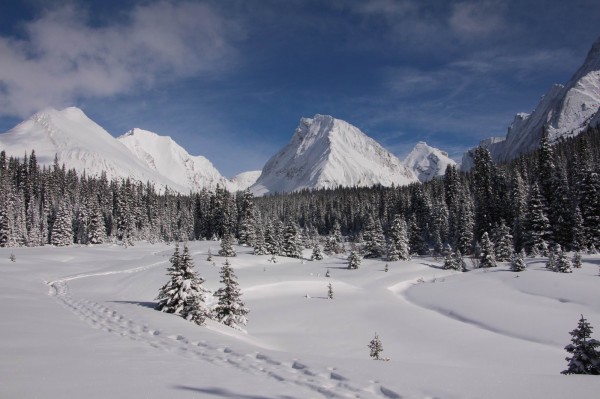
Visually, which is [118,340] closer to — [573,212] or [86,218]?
[573,212]

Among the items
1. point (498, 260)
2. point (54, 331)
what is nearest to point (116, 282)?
point (54, 331)

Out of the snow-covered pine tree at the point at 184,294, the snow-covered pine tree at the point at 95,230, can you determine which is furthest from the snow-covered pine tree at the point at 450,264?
the snow-covered pine tree at the point at 95,230

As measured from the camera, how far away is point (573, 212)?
55688mm

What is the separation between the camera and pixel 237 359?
11727 mm

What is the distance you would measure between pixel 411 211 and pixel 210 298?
91.5 m

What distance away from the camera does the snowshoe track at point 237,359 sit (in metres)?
8.63

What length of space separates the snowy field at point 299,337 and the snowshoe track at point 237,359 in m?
0.05

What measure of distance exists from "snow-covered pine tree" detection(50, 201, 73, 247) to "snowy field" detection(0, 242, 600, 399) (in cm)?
3903

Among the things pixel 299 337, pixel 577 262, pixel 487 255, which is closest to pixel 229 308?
pixel 299 337

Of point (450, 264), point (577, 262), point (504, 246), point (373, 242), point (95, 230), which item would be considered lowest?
point (450, 264)

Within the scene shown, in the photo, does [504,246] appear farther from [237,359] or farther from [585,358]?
[237,359]

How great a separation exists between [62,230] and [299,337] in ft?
250

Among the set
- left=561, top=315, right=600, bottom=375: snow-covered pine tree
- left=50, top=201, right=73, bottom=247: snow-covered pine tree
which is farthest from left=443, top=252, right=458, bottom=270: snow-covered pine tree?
left=50, top=201, right=73, bottom=247: snow-covered pine tree

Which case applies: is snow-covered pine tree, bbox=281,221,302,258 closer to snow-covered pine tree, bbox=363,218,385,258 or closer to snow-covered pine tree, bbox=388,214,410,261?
snow-covered pine tree, bbox=363,218,385,258
